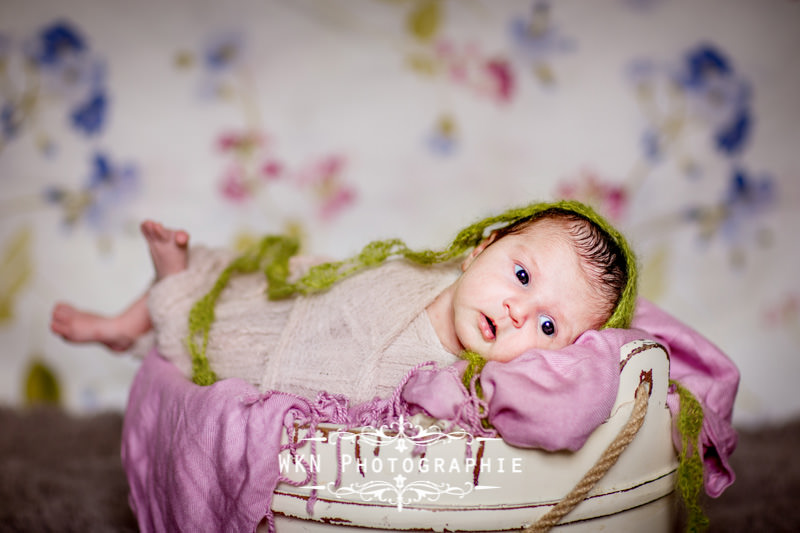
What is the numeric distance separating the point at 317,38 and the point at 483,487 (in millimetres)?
1649

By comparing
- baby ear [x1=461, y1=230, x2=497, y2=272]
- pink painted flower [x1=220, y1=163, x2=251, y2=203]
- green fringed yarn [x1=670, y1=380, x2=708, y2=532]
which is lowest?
green fringed yarn [x1=670, y1=380, x2=708, y2=532]

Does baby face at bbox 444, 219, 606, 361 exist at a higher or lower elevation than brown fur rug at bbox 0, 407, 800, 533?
higher

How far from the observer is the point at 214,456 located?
119cm

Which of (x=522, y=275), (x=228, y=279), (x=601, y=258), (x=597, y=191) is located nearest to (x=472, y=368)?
(x=522, y=275)

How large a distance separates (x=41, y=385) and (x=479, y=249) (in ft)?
5.71

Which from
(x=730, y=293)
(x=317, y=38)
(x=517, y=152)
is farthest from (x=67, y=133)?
(x=730, y=293)

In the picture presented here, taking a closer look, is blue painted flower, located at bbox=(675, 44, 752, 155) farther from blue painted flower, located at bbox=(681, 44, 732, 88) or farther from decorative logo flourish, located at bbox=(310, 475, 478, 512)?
decorative logo flourish, located at bbox=(310, 475, 478, 512)

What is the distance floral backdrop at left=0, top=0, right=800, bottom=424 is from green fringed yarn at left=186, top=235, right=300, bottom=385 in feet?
2.43

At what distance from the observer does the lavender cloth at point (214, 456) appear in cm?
113

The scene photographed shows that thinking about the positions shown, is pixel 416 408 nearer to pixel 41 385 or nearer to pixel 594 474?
pixel 594 474

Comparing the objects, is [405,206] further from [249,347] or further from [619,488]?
[619,488]

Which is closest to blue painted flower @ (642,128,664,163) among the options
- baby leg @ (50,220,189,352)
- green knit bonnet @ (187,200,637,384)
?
green knit bonnet @ (187,200,637,384)

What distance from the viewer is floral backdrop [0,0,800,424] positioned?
2.31 meters

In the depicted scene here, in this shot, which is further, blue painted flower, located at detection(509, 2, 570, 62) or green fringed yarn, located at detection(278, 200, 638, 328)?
blue painted flower, located at detection(509, 2, 570, 62)
